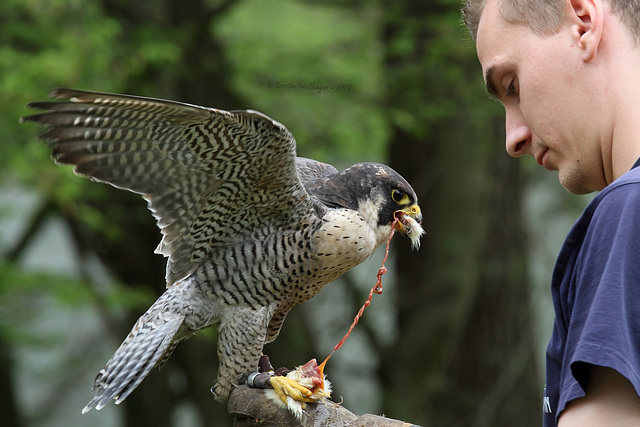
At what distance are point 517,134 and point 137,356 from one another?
5.55ft

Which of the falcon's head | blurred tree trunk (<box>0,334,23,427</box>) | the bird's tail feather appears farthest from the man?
blurred tree trunk (<box>0,334,23,427</box>)

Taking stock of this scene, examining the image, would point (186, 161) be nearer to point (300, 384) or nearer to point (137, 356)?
point (137, 356)

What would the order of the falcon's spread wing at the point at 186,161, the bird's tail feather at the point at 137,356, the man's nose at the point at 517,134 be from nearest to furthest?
the man's nose at the point at 517,134, the falcon's spread wing at the point at 186,161, the bird's tail feather at the point at 137,356

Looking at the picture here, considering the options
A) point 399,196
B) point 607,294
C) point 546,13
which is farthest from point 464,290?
point 607,294

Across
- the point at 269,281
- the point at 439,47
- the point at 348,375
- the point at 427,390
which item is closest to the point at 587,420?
the point at 269,281

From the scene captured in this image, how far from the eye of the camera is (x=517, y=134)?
156cm

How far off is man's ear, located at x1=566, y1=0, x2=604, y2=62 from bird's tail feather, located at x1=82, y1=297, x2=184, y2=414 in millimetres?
1914

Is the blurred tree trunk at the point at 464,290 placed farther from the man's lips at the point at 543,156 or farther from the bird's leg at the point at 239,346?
the man's lips at the point at 543,156

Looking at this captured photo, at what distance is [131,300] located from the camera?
6055 mm

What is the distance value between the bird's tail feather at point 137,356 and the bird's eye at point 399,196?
99 centimetres

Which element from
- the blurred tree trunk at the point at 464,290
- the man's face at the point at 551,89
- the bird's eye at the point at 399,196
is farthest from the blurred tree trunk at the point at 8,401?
the man's face at the point at 551,89

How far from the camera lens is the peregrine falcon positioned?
2443 mm

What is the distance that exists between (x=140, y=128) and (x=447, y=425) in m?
5.07

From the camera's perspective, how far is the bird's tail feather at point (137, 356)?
98.7 inches
